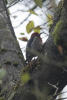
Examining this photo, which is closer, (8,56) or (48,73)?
(48,73)

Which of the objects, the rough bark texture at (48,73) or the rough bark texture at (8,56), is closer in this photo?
the rough bark texture at (48,73)

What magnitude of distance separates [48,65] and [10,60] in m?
1.79

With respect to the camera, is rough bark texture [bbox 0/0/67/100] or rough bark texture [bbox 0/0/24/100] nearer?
rough bark texture [bbox 0/0/67/100]

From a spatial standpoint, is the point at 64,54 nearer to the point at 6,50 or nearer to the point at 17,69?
the point at 17,69

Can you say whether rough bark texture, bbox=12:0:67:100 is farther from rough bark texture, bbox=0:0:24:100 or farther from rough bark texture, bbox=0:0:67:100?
rough bark texture, bbox=0:0:24:100

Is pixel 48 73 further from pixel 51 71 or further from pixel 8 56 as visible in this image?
pixel 8 56

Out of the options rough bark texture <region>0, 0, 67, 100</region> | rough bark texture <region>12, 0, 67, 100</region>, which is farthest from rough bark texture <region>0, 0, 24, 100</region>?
rough bark texture <region>12, 0, 67, 100</region>

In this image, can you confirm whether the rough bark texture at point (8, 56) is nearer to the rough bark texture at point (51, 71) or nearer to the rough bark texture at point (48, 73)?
the rough bark texture at point (48, 73)

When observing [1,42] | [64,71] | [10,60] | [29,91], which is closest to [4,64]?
[10,60]

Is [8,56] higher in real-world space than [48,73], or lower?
lower

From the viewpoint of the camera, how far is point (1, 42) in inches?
178

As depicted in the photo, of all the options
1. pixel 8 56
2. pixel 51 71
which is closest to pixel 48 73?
pixel 51 71

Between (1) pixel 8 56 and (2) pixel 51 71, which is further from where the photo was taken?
(1) pixel 8 56

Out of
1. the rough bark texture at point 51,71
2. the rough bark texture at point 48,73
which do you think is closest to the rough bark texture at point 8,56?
the rough bark texture at point 48,73
